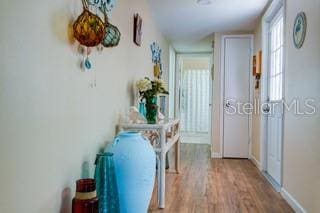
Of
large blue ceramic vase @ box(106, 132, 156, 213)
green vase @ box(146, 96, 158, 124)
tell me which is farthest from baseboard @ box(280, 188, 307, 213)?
green vase @ box(146, 96, 158, 124)

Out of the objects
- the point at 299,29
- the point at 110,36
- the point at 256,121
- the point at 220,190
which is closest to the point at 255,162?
the point at 256,121

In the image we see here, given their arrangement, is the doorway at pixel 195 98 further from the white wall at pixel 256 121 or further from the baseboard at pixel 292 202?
the baseboard at pixel 292 202

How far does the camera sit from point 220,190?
3184 mm

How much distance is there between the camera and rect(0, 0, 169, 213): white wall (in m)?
1.28

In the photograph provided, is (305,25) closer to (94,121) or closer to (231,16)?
(94,121)

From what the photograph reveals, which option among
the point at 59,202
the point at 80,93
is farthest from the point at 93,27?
the point at 59,202

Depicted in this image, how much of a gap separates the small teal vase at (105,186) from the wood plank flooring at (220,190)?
0.71m

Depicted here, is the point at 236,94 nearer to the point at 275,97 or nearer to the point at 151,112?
the point at 275,97

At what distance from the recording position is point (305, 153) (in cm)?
234

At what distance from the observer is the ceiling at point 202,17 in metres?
3.85

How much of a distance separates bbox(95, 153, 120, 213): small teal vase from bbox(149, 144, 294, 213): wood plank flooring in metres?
0.71

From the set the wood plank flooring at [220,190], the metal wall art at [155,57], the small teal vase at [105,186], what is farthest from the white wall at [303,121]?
the metal wall art at [155,57]

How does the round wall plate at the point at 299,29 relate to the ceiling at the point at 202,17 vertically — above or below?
below

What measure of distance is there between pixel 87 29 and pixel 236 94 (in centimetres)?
380
